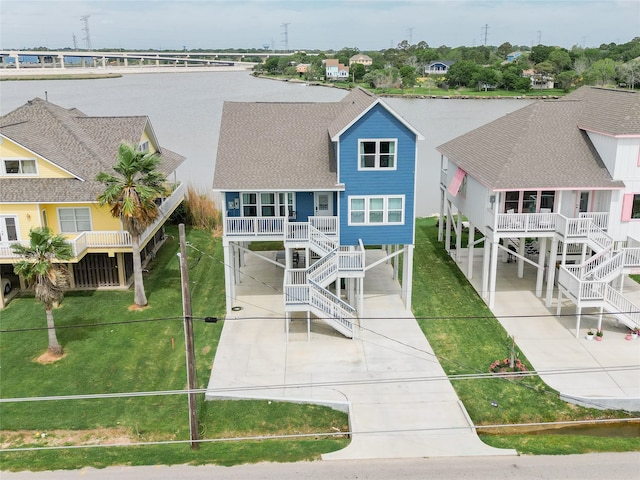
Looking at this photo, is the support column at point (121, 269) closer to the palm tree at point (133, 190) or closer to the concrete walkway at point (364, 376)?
the palm tree at point (133, 190)

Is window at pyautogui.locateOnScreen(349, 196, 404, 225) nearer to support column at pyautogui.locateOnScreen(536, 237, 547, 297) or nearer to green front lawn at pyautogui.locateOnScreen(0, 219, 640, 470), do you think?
green front lawn at pyautogui.locateOnScreen(0, 219, 640, 470)

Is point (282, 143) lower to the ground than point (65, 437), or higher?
higher

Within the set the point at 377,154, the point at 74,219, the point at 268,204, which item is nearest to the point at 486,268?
the point at 377,154

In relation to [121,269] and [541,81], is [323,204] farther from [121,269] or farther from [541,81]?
[541,81]

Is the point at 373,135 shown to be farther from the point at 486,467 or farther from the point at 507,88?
the point at 507,88

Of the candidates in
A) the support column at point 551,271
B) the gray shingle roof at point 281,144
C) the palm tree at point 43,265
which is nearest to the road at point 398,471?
the palm tree at point 43,265

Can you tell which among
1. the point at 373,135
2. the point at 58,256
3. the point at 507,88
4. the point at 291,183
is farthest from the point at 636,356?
the point at 507,88
